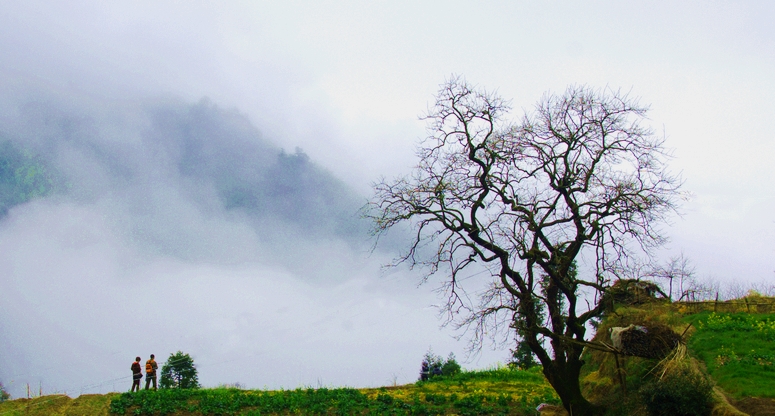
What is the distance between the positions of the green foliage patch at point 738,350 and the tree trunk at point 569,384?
4.16m

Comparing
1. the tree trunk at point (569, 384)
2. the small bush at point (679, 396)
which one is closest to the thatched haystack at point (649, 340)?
the small bush at point (679, 396)

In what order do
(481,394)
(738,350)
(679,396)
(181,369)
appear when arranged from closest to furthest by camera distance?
(679,396)
(738,350)
(481,394)
(181,369)

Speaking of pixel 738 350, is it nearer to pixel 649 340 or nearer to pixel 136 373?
pixel 649 340

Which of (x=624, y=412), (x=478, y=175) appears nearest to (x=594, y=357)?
(x=624, y=412)

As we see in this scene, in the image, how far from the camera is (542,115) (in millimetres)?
19891

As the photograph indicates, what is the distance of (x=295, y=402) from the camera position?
861 inches

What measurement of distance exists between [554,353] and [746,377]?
5.72 metres

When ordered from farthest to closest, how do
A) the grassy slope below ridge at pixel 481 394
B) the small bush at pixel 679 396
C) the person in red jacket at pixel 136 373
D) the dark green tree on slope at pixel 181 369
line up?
the dark green tree on slope at pixel 181 369
the person in red jacket at pixel 136 373
the grassy slope below ridge at pixel 481 394
the small bush at pixel 679 396

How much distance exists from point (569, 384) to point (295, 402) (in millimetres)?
9918

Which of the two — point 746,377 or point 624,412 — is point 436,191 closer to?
point 624,412

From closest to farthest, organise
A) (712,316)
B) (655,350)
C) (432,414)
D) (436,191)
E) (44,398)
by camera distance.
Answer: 1. (655,350)
2. (436,191)
3. (432,414)
4. (44,398)
5. (712,316)

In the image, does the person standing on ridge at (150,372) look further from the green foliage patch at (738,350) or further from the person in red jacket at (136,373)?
the green foliage patch at (738,350)

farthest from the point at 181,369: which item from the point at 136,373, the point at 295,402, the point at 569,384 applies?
the point at 569,384

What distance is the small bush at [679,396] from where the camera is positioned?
50.8 feet
